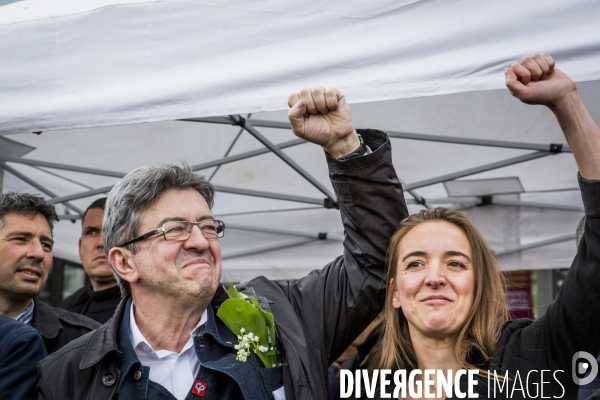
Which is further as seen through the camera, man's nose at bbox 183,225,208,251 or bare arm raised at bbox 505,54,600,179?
man's nose at bbox 183,225,208,251

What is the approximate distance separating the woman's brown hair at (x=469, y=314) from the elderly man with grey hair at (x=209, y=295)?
85 mm

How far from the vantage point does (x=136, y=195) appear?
220 cm

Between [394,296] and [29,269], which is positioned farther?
[29,269]

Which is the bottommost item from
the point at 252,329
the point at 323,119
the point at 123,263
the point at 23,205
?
the point at 252,329

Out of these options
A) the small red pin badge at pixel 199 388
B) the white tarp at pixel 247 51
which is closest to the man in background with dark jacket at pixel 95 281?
the white tarp at pixel 247 51

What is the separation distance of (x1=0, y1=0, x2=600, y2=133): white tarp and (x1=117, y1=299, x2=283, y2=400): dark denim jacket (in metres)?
0.74

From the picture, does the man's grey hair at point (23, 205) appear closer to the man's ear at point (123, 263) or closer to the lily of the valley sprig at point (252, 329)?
the man's ear at point (123, 263)

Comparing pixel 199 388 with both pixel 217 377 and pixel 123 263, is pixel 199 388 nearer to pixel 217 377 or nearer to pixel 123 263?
pixel 217 377

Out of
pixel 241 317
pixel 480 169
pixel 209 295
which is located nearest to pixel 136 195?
pixel 209 295

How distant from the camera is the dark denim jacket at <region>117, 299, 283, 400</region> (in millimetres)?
1996

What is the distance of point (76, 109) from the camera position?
235 cm

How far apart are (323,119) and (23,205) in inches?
66.6

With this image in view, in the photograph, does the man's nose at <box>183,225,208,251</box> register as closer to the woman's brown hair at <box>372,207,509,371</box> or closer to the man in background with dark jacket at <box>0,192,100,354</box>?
the woman's brown hair at <box>372,207,509,371</box>

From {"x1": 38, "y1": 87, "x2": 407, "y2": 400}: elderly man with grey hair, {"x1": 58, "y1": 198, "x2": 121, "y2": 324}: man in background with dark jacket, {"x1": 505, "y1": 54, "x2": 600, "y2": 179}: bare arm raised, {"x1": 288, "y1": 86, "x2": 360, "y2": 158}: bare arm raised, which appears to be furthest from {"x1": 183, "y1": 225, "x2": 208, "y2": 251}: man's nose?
{"x1": 58, "y1": 198, "x2": 121, "y2": 324}: man in background with dark jacket
